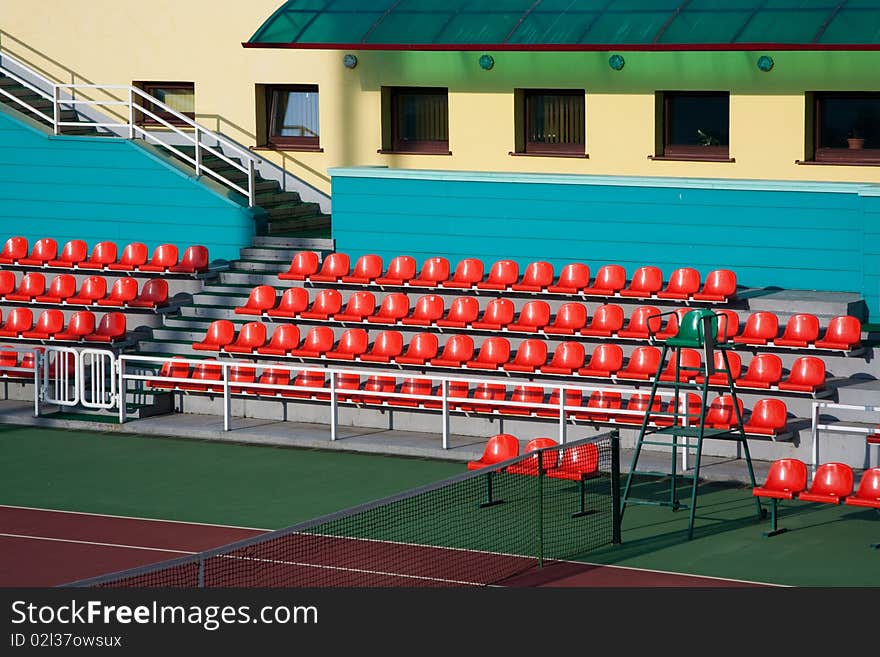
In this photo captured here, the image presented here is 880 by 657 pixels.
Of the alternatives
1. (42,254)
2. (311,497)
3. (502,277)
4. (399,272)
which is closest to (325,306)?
(399,272)

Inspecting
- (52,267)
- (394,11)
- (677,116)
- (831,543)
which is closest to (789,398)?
(831,543)

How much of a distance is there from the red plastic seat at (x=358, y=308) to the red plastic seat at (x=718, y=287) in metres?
4.59

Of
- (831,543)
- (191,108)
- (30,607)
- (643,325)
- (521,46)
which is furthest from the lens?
(191,108)

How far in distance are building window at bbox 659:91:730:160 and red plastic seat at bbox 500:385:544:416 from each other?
6147mm

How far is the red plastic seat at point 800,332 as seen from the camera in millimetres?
22109

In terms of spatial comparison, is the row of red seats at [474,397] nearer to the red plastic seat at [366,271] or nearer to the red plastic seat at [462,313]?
the red plastic seat at [462,313]

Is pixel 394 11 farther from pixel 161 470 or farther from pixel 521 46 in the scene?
pixel 161 470

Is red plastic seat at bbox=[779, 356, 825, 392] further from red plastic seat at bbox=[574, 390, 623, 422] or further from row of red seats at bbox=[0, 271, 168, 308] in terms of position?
row of red seats at bbox=[0, 271, 168, 308]

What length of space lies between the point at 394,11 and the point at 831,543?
1322cm

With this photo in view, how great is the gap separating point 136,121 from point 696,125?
1052 centimetres

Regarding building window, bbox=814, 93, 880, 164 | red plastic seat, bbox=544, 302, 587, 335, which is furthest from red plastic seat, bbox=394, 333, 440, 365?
building window, bbox=814, 93, 880, 164

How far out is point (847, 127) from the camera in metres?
25.8

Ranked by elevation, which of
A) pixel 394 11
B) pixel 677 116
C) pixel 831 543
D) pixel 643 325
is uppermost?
pixel 394 11

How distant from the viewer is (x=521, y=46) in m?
26.4
